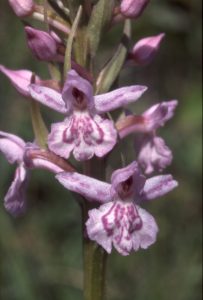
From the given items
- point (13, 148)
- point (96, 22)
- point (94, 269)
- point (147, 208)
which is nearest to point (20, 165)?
point (13, 148)

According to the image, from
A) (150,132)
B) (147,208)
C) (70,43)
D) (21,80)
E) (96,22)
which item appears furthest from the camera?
(147,208)

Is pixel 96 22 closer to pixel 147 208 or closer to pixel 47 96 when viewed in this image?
pixel 47 96

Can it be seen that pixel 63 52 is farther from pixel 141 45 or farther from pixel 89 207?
pixel 89 207

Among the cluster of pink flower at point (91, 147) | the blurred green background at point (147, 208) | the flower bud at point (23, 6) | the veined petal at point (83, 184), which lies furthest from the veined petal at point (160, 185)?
the blurred green background at point (147, 208)

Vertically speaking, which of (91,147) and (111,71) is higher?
(111,71)

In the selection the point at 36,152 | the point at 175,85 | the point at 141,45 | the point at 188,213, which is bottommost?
the point at 188,213

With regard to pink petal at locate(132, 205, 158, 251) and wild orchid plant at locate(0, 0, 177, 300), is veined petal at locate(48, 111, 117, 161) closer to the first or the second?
wild orchid plant at locate(0, 0, 177, 300)

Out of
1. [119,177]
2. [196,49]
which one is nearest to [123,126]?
[119,177]

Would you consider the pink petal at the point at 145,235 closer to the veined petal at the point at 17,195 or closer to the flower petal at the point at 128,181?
the flower petal at the point at 128,181
